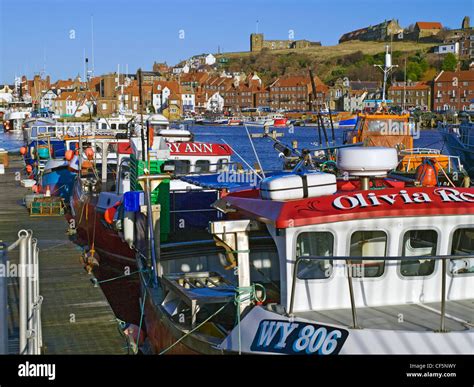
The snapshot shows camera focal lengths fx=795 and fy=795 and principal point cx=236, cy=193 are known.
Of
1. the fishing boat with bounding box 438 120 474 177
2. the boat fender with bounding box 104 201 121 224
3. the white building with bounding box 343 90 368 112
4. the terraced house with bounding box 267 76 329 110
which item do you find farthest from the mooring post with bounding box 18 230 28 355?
the terraced house with bounding box 267 76 329 110

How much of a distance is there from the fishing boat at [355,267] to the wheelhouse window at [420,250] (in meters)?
0.01

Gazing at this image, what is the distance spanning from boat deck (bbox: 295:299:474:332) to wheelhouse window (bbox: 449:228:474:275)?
370mm

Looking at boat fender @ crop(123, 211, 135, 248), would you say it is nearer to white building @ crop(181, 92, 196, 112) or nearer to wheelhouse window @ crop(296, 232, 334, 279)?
wheelhouse window @ crop(296, 232, 334, 279)

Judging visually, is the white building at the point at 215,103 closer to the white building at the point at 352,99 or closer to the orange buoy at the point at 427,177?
the white building at the point at 352,99

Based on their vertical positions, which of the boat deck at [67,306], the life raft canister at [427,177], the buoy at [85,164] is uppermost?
the life raft canister at [427,177]

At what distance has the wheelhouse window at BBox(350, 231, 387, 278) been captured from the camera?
330 inches

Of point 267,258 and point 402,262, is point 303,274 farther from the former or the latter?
point 267,258

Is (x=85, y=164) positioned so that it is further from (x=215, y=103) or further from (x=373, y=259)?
(x=215, y=103)

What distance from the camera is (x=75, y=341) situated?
11.1 meters

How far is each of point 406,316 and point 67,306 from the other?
647cm

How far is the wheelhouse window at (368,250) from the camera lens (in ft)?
27.5

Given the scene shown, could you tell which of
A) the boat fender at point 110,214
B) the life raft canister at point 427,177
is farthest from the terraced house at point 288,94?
the life raft canister at point 427,177

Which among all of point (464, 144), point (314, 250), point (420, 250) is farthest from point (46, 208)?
point (464, 144)
